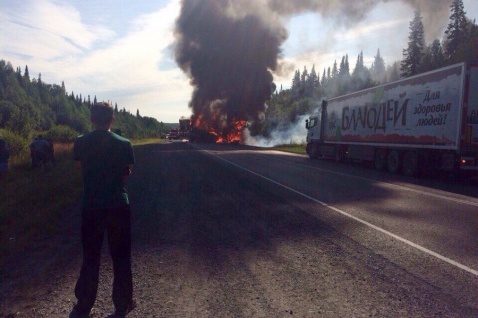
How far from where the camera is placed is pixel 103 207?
4.16 m

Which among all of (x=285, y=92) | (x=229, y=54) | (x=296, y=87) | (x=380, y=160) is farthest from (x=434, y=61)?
(x=296, y=87)

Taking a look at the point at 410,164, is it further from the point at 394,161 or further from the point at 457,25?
the point at 457,25

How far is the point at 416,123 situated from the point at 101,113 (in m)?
16.1

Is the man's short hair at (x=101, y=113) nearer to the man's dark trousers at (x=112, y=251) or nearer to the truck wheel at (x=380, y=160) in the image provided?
the man's dark trousers at (x=112, y=251)

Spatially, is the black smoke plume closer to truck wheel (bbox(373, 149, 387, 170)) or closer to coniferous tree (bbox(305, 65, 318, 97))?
truck wheel (bbox(373, 149, 387, 170))

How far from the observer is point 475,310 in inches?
168

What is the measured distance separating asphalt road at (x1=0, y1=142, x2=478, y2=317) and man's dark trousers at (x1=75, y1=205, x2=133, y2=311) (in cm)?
21

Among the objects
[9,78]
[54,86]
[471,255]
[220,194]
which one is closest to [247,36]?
[220,194]

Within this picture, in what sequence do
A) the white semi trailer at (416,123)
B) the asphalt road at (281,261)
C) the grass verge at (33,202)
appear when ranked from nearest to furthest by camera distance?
the asphalt road at (281,261)
the grass verge at (33,202)
the white semi trailer at (416,123)

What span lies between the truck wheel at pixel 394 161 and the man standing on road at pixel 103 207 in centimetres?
1696

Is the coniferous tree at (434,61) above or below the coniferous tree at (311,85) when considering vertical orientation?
below

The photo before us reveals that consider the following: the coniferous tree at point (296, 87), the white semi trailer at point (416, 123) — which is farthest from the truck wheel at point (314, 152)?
the coniferous tree at point (296, 87)

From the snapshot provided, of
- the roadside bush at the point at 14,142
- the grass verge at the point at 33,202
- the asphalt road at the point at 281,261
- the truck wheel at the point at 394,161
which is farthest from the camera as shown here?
the roadside bush at the point at 14,142

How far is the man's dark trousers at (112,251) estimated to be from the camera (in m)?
4.21
